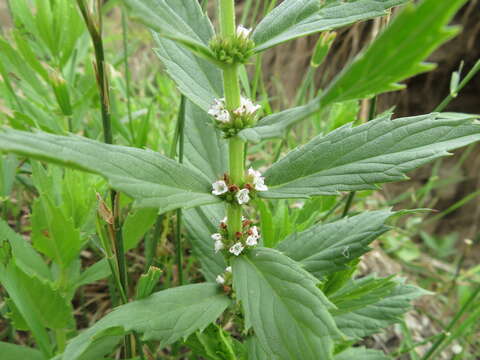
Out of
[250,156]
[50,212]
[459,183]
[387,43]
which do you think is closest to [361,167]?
[387,43]

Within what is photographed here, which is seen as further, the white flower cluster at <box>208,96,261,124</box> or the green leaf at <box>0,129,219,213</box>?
the white flower cluster at <box>208,96,261,124</box>

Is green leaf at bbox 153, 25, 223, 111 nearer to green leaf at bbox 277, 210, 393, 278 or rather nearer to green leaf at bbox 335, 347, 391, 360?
green leaf at bbox 277, 210, 393, 278

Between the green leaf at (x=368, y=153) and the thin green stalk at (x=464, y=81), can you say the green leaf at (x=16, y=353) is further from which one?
the thin green stalk at (x=464, y=81)

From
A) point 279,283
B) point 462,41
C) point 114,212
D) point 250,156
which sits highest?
point 462,41

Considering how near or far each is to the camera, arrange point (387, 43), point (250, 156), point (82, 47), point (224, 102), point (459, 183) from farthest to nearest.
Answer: point (459, 183) < point (250, 156) < point (82, 47) < point (224, 102) < point (387, 43)

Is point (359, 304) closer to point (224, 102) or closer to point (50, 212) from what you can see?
point (224, 102)

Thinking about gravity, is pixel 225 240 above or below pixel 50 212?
below

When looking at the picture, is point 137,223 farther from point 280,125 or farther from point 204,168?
point 280,125

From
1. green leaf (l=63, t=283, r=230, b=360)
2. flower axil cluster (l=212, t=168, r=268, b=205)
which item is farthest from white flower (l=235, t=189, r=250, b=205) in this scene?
green leaf (l=63, t=283, r=230, b=360)
